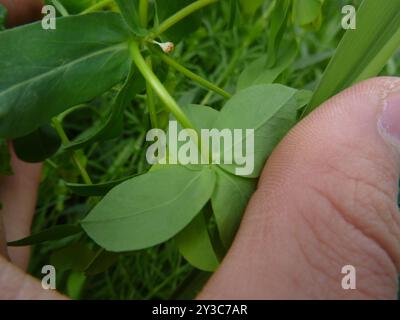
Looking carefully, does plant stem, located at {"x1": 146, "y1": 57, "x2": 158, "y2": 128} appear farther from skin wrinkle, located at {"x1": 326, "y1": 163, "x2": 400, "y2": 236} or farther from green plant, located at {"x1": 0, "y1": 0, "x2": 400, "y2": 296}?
skin wrinkle, located at {"x1": 326, "y1": 163, "x2": 400, "y2": 236}

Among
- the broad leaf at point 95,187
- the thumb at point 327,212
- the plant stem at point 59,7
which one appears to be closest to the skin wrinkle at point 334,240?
the thumb at point 327,212

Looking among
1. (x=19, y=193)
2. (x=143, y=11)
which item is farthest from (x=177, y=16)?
(x=19, y=193)

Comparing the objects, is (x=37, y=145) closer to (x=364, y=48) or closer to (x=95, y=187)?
(x=95, y=187)

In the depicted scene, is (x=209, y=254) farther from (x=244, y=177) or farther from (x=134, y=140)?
(x=134, y=140)

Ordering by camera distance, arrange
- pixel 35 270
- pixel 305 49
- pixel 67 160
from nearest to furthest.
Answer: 1. pixel 67 160
2. pixel 35 270
3. pixel 305 49

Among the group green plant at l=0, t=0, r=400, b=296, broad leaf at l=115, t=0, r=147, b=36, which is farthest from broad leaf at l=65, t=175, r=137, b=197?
broad leaf at l=115, t=0, r=147, b=36

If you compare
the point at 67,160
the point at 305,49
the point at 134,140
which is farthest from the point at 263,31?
the point at 67,160
